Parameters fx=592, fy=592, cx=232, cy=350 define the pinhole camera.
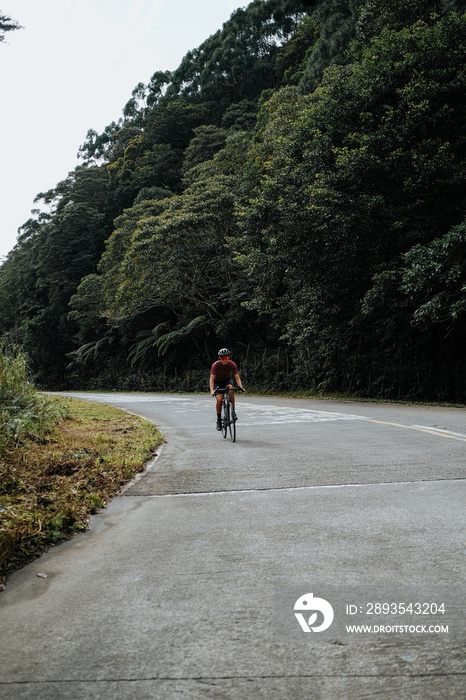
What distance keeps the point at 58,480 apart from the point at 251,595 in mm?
3857

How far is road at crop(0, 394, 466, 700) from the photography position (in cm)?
254

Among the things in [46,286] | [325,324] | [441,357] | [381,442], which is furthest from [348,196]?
[46,286]

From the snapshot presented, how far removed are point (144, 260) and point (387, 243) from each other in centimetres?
1530

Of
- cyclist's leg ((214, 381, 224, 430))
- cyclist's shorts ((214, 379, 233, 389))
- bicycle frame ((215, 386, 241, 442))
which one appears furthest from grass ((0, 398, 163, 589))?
cyclist's shorts ((214, 379, 233, 389))

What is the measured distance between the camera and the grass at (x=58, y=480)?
4.66 metres

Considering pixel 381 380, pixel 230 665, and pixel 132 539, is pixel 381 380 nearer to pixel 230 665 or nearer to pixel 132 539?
pixel 132 539

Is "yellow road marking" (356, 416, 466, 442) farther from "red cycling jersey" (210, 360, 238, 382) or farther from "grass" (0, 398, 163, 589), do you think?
"grass" (0, 398, 163, 589)

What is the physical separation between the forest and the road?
8.13 metres

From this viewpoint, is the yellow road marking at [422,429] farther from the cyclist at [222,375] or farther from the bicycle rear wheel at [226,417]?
the bicycle rear wheel at [226,417]

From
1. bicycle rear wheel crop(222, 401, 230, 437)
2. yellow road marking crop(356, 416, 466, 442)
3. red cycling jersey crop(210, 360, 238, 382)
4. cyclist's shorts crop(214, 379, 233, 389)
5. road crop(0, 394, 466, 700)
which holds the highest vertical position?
red cycling jersey crop(210, 360, 238, 382)

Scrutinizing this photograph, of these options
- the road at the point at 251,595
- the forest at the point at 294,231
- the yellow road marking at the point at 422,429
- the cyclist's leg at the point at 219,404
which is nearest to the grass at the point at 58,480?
the road at the point at 251,595

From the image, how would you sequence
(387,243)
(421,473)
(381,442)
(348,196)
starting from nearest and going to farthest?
1. (421,473)
2. (381,442)
3. (348,196)
4. (387,243)

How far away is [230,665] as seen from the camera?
2.63 meters

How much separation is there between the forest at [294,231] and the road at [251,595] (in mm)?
8132
